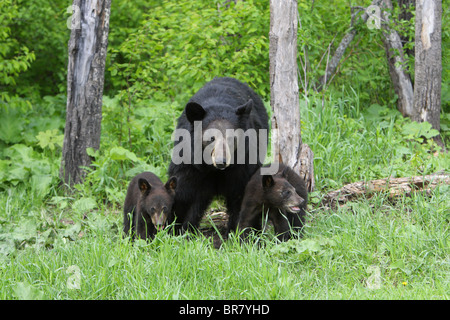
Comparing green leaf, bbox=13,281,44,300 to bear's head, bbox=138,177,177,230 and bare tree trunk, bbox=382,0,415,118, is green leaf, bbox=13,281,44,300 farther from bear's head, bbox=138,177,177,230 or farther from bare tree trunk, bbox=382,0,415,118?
bare tree trunk, bbox=382,0,415,118

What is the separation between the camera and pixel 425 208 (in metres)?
5.15

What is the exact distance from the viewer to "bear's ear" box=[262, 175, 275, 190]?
4.83 m

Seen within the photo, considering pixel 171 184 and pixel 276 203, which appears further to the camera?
pixel 171 184

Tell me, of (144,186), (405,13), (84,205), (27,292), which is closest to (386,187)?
(144,186)

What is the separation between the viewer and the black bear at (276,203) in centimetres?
484

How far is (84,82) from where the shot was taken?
6.71 metres

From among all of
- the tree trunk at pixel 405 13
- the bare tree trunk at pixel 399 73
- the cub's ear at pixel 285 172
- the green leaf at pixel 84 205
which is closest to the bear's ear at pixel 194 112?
the cub's ear at pixel 285 172

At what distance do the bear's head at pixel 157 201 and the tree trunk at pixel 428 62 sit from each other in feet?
13.8

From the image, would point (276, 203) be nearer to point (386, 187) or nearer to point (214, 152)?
point (214, 152)

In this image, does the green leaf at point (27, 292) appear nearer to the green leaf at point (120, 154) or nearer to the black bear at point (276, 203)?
the black bear at point (276, 203)

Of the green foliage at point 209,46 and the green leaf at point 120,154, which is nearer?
the green leaf at point 120,154

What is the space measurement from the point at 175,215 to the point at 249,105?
1314 millimetres

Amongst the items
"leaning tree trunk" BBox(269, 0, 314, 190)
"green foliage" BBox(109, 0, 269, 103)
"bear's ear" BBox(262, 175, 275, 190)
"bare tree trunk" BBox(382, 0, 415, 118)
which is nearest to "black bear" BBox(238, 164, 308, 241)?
"bear's ear" BBox(262, 175, 275, 190)

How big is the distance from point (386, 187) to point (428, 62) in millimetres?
2623
